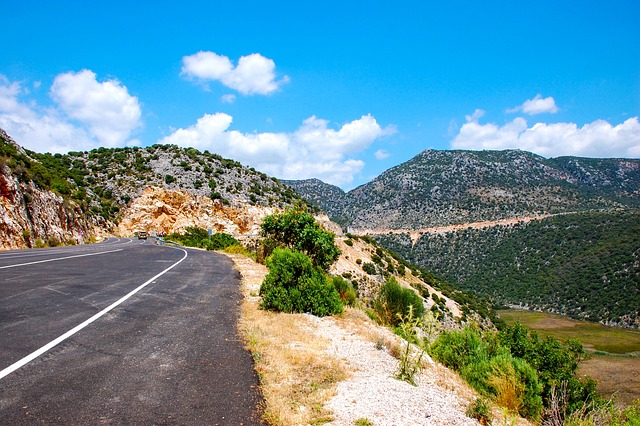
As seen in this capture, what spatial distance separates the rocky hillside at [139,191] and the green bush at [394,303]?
2714 centimetres

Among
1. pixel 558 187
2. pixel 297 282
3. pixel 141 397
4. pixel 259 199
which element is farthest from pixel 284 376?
pixel 558 187

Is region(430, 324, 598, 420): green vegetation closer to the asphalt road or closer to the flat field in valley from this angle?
the asphalt road

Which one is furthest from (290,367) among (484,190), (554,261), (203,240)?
(484,190)

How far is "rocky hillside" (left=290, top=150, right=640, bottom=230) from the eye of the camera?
9400cm

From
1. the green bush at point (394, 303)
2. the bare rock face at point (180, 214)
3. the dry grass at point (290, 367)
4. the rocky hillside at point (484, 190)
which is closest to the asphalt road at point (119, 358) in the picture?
the dry grass at point (290, 367)

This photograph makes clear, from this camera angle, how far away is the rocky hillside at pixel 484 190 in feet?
308

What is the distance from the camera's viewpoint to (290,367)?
18.1 feet

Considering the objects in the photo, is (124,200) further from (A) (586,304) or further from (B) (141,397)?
(A) (586,304)

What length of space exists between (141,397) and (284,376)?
1.71m

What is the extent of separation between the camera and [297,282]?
998 centimetres

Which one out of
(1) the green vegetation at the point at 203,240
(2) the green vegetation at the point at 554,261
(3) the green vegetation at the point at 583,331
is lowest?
(3) the green vegetation at the point at 583,331

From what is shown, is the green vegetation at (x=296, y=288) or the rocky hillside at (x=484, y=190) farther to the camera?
the rocky hillside at (x=484, y=190)

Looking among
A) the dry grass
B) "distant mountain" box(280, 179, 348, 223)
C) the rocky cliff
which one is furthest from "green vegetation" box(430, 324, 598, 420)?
"distant mountain" box(280, 179, 348, 223)

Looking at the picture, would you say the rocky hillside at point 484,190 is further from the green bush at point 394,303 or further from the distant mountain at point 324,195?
the green bush at point 394,303
